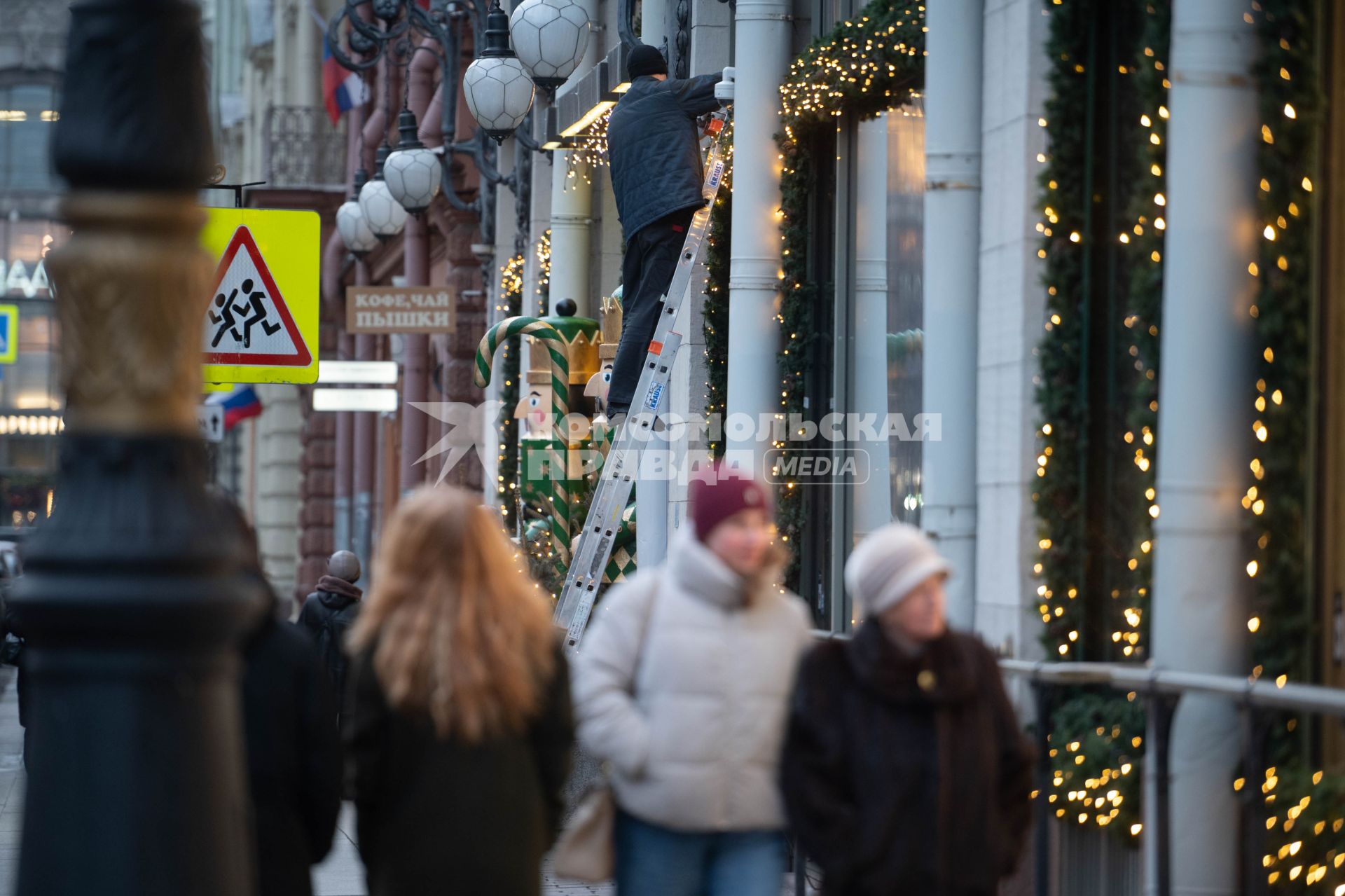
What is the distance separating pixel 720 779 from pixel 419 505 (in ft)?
3.29

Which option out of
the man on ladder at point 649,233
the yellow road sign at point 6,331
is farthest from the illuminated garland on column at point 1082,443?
the yellow road sign at point 6,331

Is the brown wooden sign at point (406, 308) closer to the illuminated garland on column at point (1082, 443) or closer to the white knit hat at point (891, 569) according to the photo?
the illuminated garland on column at point (1082, 443)

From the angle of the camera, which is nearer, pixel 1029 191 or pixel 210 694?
pixel 210 694

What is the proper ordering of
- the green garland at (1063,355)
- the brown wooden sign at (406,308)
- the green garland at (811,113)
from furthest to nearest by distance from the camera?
the brown wooden sign at (406,308) → the green garland at (811,113) → the green garland at (1063,355)

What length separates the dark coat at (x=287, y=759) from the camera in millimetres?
5676

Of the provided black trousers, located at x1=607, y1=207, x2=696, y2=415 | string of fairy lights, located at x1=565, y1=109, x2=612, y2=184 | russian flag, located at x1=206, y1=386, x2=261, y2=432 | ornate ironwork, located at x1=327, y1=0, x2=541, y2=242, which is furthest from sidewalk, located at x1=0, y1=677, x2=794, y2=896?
russian flag, located at x1=206, y1=386, x2=261, y2=432

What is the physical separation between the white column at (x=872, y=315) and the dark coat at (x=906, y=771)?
19.0 feet

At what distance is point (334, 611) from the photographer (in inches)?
563

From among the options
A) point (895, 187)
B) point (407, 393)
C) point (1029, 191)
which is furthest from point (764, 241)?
point (407, 393)

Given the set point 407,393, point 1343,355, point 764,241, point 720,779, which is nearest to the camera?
point 720,779

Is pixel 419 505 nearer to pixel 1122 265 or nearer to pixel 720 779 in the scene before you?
pixel 720 779

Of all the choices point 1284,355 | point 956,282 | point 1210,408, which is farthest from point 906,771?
point 956,282

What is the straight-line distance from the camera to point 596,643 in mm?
5441

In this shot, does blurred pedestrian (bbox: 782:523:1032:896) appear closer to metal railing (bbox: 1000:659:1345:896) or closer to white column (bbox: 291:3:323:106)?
metal railing (bbox: 1000:659:1345:896)
